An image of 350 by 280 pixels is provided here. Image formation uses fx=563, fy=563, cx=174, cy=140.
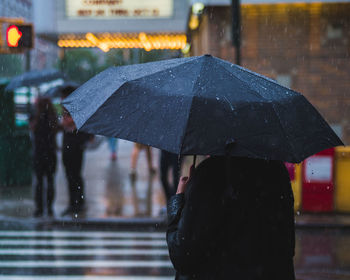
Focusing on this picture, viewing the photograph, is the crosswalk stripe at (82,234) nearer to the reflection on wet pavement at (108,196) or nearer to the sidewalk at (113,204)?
the sidewalk at (113,204)

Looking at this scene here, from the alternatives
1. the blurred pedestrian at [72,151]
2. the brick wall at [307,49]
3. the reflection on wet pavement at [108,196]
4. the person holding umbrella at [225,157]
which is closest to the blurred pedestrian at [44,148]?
the blurred pedestrian at [72,151]

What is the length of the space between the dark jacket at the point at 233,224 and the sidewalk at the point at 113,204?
20.1ft

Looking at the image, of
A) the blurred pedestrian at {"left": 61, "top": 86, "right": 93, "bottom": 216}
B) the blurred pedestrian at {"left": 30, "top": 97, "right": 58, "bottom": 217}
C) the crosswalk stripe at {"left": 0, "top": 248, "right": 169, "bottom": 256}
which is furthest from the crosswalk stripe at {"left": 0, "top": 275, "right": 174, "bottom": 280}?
the blurred pedestrian at {"left": 61, "top": 86, "right": 93, "bottom": 216}

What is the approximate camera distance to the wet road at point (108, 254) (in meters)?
6.31

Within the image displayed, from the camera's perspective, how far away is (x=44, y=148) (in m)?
9.23

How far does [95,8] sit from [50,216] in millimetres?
9540

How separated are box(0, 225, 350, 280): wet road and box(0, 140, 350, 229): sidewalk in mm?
337

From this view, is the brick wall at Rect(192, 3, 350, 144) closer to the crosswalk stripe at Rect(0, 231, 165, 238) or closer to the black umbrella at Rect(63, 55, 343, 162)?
the crosswalk stripe at Rect(0, 231, 165, 238)

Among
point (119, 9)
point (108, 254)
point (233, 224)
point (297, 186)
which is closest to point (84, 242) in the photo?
point (108, 254)

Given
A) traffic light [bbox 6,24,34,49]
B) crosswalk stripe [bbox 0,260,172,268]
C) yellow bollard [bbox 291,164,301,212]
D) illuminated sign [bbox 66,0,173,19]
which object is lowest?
crosswalk stripe [bbox 0,260,172,268]

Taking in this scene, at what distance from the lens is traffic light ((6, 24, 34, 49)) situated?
10852 millimetres

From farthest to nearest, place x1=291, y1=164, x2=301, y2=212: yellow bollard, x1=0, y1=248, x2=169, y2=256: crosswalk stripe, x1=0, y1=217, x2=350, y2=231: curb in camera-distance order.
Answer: x1=291, y1=164, x2=301, y2=212: yellow bollard → x1=0, y1=217, x2=350, y2=231: curb → x1=0, y1=248, x2=169, y2=256: crosswalk stripe

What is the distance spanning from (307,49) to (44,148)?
6559 millimetres

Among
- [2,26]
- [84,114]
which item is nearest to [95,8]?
[2,26]
